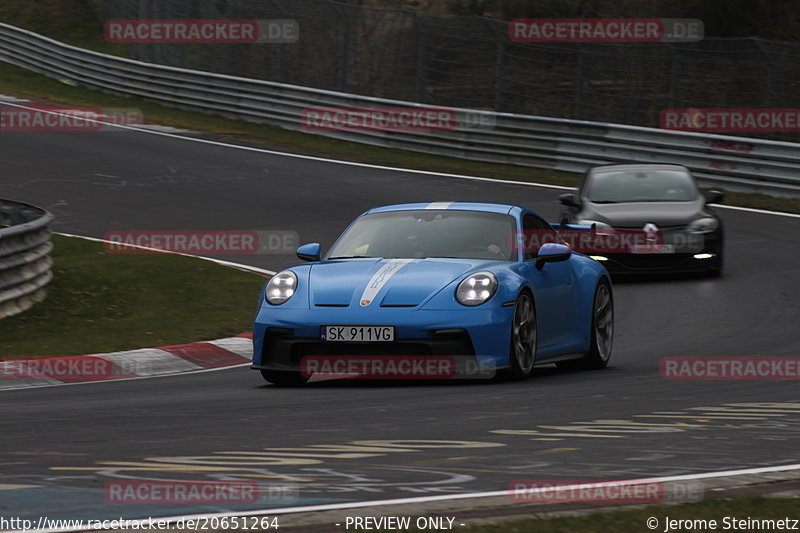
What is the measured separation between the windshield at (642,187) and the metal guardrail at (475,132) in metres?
6.85

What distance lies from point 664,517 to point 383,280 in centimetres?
478

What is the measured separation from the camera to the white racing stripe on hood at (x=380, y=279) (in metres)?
9.34

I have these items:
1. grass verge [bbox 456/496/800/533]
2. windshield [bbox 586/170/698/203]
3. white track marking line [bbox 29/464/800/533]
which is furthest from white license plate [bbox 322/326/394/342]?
windshield [bbox 586/170/698/203]

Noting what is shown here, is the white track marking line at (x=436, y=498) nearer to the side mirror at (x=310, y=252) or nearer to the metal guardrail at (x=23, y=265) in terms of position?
the side mirror at (x=310, y=252)

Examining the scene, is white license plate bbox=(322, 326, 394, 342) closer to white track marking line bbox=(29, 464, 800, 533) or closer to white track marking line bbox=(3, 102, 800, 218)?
white track marking line bbox=(29, 464, 800, 533)

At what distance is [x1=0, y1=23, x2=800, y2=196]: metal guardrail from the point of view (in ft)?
83.3

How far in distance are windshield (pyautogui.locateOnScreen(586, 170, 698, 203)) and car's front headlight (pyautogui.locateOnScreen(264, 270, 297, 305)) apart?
8853 millimetres

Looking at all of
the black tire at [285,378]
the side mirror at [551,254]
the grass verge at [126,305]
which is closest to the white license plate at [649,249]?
the grass verge at [126,305]

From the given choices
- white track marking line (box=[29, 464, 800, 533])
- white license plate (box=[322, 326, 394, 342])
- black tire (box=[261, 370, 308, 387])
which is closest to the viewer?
white track marking line (box=[29, 464, 800, 533])

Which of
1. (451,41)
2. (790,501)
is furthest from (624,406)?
(451,41)

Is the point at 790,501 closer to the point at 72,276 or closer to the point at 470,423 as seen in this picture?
the point at 470,423

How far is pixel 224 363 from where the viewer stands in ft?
39.3

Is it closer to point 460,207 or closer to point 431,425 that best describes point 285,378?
point 460,207

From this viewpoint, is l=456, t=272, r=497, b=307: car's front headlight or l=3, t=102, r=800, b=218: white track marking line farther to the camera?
l=3, t=102, r=800, b=218: white track marking line
